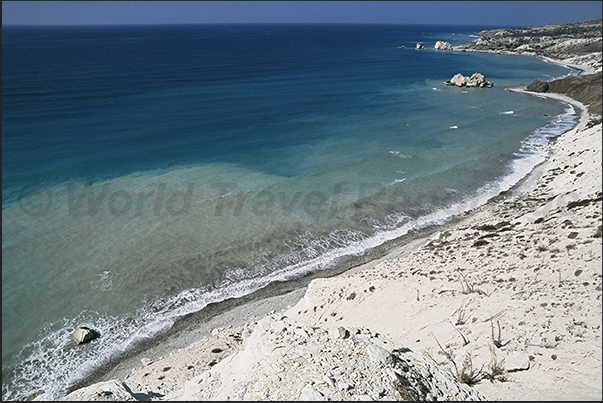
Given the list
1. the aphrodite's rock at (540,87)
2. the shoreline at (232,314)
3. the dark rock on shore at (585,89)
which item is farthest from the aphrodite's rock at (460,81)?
the shoreline at (232,314)

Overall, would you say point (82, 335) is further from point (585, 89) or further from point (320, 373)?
point (585, 89)

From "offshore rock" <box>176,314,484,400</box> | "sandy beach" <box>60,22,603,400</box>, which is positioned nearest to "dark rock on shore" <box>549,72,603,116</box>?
"sandy beach" <box>60,22,603,400</box>

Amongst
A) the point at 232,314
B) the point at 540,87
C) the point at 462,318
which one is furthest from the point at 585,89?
the point at 232,314

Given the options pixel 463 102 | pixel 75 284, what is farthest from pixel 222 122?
pixel 463 102

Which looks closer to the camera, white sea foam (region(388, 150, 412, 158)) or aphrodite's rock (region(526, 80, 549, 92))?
white sea foam (region(388, 150, 412, 158))

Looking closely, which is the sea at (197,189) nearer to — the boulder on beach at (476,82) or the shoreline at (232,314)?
the shoreline at (232,314)

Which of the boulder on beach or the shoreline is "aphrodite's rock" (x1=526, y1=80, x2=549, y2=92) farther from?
the shoreline
